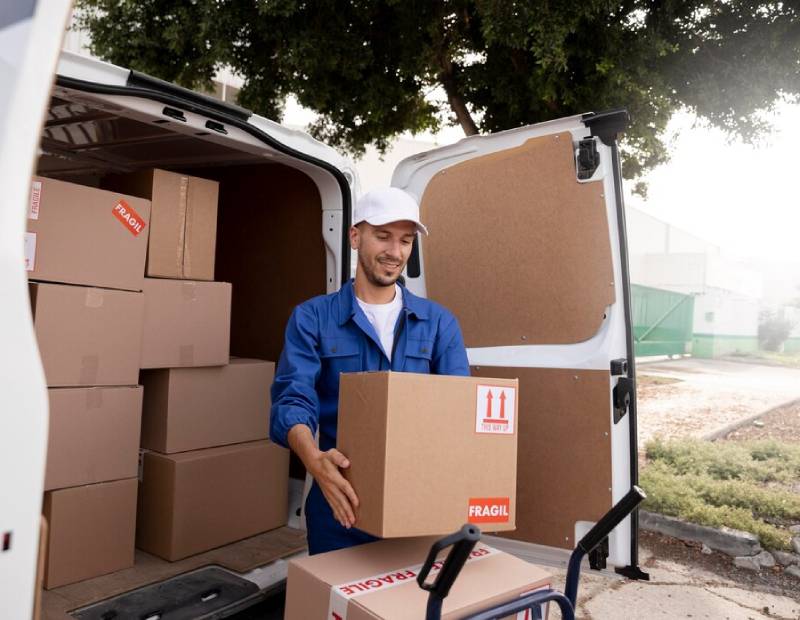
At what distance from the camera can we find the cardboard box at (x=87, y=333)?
253 cm

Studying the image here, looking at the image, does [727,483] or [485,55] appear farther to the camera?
[485,55]

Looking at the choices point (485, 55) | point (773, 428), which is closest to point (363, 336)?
point (485, 55)

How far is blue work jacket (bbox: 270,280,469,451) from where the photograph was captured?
7.34 feet

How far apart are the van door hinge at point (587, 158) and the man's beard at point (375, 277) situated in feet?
2.23

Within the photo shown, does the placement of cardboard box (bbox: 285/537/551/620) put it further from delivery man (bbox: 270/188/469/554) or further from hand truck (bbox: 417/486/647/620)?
delivery man (bbox: 270/188/469/554)

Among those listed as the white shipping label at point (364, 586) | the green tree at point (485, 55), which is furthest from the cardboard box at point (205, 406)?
the green tree at point (485, 55)

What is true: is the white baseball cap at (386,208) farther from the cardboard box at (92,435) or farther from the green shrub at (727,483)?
the green shrub at (727,483)

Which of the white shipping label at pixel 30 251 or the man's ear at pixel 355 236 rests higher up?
the man's ear at pixel 355 236

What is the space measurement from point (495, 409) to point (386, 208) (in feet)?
2.77

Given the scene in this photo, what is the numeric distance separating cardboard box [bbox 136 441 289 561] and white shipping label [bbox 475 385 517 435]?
1721mm

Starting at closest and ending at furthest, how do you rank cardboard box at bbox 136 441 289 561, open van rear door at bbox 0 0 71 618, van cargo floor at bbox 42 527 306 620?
open van rear door at bbox 0 0 71 618
van cargo floor at bbox 42 527 306 620
cardboard box at bbox 136 441 289 561

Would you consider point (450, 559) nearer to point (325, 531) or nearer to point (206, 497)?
point (325, 531)

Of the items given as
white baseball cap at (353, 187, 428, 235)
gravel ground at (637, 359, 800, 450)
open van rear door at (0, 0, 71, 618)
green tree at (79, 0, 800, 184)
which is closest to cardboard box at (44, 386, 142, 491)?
white baseball cap at (353, 187, 428, 235)

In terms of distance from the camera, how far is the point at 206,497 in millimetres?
3062
